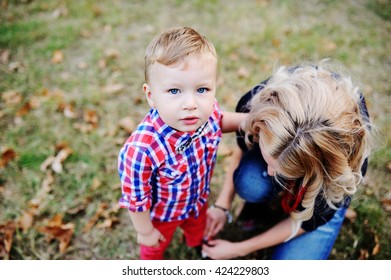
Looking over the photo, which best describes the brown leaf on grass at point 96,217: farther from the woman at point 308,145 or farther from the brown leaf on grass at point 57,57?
the brown leaf on grass at point 57,57

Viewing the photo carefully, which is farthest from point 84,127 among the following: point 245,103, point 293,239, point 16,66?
point 293,239

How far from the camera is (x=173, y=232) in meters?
1.63

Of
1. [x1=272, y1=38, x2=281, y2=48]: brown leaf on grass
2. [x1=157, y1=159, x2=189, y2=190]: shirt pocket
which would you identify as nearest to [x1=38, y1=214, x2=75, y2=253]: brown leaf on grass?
[x1=157, y1=159, x2=189, y2=190]: shirt pocket

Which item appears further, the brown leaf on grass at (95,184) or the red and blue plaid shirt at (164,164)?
the brown leaf on grass at (95,184)

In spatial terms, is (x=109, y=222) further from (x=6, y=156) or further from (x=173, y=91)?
(x=173, y=91)

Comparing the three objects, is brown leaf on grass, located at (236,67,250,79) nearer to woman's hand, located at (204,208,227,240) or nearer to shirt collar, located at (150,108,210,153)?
woman's hand, located at (204,208,227,240)

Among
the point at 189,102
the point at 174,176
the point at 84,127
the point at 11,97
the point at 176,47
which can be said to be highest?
the point at 176,47

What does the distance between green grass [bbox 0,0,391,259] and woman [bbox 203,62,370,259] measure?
34 centimetres

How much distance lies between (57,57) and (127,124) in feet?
3.42

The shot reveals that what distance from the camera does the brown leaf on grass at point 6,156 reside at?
212cm

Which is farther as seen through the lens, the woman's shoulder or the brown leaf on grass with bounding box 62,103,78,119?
the brown leaf on grass with bounding box 62,103,78,119

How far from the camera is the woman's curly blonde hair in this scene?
3.84 ft

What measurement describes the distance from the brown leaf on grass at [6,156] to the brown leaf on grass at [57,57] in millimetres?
989

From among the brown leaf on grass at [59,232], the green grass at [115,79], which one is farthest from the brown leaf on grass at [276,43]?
the brown leaf on grass at [59,232]
